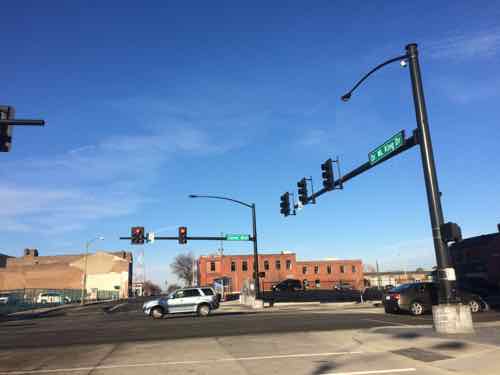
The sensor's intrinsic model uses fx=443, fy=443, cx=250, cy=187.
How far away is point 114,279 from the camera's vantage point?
109062 mm

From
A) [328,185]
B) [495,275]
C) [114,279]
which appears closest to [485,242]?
[495,275]

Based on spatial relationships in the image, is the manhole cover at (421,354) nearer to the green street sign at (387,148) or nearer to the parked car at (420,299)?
the green street sign at (387,148)

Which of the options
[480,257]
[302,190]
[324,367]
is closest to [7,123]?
[324,367]

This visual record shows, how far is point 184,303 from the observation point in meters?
26.1

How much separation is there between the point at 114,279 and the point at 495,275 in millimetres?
86107

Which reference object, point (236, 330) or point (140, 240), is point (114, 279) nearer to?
point (140, 240)

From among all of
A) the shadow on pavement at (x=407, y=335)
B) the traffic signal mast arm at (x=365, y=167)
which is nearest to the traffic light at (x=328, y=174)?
the traffic signal mast arm at (x=365, y=167)

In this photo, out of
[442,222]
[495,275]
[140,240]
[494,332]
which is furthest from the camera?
[495,275]

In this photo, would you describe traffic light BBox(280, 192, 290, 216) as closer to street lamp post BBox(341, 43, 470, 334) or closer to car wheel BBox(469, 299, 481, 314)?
car wheel BBox(469, 299, 481, 314)

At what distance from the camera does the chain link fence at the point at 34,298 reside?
44.6m

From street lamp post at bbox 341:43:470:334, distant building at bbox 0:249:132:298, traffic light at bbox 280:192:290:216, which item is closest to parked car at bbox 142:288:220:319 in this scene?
traffic light at bbox 280:192:290:216

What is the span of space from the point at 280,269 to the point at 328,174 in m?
76.1

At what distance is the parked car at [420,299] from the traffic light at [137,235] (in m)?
20.8

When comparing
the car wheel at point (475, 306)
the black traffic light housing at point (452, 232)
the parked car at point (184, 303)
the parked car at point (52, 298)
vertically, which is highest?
the black traffic light housing at point (452, 232)
